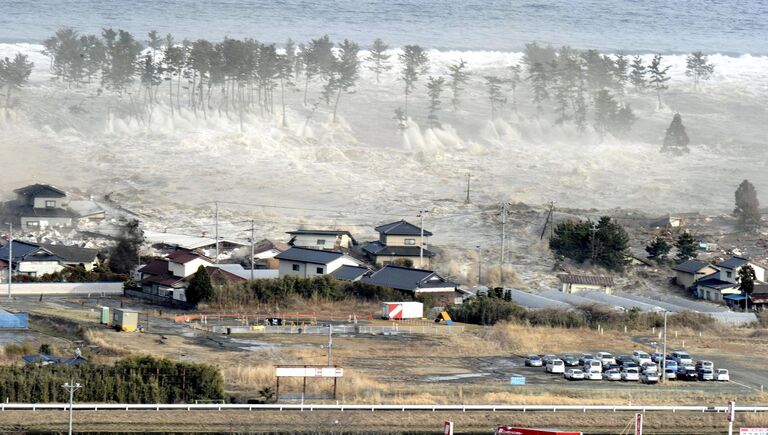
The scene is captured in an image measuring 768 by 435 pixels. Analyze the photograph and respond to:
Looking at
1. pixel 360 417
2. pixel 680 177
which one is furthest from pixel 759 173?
pixel 360 417

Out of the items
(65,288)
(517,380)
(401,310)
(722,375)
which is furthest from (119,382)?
(65,288)

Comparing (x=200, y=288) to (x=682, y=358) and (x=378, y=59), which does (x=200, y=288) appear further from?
(x=378, y=59)

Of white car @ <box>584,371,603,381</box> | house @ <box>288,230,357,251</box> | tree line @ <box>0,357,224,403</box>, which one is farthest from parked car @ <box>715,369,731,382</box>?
house @ <box>288,230,357,251</box>

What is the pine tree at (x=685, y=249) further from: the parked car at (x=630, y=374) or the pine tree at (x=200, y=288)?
the parked car at (x=630, y=374)

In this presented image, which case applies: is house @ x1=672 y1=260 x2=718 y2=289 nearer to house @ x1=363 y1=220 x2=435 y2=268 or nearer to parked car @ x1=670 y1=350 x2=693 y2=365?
house @ x1=363 y1=220 x2=435 y2=268

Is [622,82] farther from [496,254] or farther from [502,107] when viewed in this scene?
[496,254]

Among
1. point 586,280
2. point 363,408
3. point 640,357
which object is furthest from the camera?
point 586,280

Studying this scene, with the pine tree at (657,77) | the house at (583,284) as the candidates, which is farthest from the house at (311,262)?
the pine tree at (657,77)
